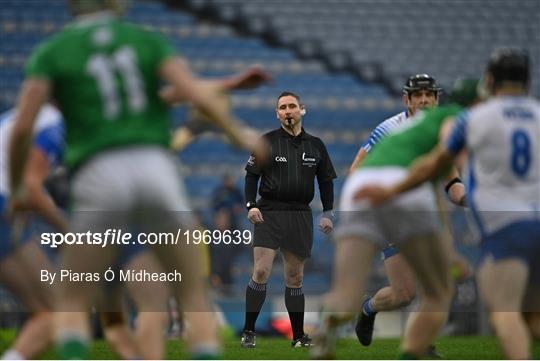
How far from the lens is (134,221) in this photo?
5633mm

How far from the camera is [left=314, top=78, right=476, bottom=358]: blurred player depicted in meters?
6.73

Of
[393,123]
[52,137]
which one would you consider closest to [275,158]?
[393,123]

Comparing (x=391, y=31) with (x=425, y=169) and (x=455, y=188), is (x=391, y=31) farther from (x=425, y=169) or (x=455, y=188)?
(x=425, y=169)

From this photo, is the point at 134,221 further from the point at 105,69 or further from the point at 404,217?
the point at 404,217

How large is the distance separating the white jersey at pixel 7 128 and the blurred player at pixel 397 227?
174 centimetres

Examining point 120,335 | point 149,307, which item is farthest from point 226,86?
point 120,335

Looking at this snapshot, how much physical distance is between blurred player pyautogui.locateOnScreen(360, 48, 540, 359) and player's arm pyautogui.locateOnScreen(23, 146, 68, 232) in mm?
1765

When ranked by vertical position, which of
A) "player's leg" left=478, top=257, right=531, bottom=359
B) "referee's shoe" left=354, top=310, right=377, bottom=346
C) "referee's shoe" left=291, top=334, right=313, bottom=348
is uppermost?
"referee's shoe" left=291, top=334, right=313, bottom=348

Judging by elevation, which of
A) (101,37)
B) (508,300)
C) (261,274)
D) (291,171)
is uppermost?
(291,171)

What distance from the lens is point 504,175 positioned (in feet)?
21.4

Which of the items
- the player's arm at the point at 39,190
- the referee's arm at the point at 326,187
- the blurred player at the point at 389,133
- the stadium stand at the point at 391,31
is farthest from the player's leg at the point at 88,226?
the stadium stand at the point at 391,31

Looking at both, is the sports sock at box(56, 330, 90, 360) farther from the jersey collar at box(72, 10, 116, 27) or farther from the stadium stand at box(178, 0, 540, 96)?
the stadium stand at box(178, 0, 540, 96)

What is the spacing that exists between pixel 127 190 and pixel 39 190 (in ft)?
5.18

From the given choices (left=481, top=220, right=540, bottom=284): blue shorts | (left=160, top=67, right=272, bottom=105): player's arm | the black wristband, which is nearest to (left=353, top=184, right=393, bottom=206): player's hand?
(left=481, top=220, right=540, bottom=284): blue shorts
